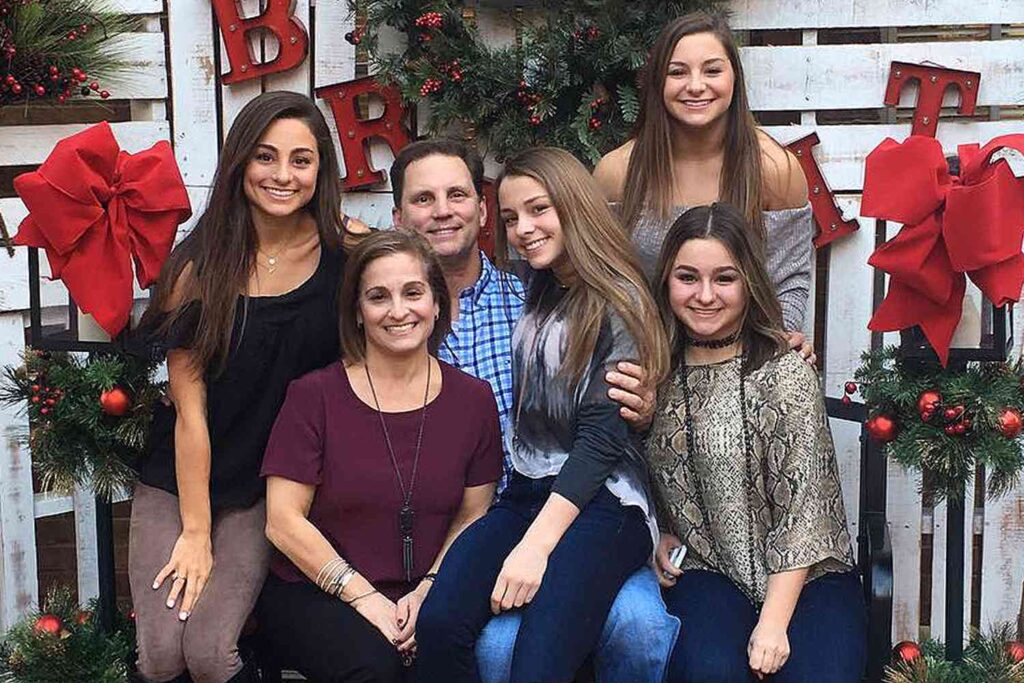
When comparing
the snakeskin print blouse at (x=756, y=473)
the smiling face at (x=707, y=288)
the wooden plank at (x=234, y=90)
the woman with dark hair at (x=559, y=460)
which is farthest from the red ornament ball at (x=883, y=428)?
the wooden plank at (x=234, y=90)

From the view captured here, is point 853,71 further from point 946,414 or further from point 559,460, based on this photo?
point 559,460

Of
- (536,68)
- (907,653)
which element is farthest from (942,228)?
(536,68)

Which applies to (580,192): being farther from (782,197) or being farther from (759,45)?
(759,45)

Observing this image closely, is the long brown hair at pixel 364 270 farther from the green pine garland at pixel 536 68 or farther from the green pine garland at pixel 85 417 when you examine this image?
the green pine garland at pixel 536 68

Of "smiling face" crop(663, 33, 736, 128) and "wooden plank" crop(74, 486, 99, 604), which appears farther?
"wooden plank" crop(74, 486, 99, 604)

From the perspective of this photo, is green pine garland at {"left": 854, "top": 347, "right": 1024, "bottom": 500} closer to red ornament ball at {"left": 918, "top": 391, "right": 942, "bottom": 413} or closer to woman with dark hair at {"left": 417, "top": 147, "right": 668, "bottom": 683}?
red ornament ball at {"left": 918, "top": 391, "right": 942, "bottom": 413}

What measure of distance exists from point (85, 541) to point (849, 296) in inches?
85.5

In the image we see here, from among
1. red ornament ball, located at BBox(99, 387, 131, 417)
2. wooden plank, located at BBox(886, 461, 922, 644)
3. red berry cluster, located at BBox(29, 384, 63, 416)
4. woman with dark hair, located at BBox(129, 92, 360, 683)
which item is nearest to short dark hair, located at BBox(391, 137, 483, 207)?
woman with dark hair, located at BBox(129, 92, 360, 683)

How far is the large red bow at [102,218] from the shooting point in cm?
237

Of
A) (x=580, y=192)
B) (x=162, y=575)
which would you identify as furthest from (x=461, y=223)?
(x=162, y=575)

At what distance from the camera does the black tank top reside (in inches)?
98.0

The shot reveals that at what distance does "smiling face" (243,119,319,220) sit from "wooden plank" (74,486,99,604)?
116 cm

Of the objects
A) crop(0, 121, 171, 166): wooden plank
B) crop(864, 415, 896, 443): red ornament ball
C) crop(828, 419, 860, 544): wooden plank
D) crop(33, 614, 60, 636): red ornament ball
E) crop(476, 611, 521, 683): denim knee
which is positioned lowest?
crop(33, 614, 60, 636): red ornament ball

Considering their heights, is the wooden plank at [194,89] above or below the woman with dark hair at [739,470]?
above
